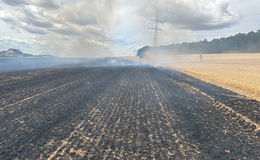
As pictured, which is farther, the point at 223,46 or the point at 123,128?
the point at 223,46

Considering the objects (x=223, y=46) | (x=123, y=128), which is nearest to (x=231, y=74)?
(x=123, y=128)

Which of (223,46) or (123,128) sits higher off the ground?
(223,46)

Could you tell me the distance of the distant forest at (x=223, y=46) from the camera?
304ft

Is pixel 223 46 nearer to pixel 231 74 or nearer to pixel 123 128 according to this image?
pixel 231 74

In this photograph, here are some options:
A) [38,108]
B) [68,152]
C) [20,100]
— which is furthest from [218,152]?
[20,100]

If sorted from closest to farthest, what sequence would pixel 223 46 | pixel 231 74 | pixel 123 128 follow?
pixel 123 128, pixel 231 74, pixel 223 46

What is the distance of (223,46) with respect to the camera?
113750 millimetres

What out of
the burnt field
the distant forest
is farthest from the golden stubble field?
the distant forest

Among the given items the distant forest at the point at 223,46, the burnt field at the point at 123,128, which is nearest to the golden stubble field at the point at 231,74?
the burnt field at the point at 123,128

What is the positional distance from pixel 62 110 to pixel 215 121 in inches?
258

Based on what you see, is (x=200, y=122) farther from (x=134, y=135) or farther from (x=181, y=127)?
(x=134, y=135)

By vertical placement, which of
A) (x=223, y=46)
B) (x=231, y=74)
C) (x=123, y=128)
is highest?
(x=223, y=46)

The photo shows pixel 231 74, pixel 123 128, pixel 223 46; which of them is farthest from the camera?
pixel 223 46

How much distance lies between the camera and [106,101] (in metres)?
10.4
